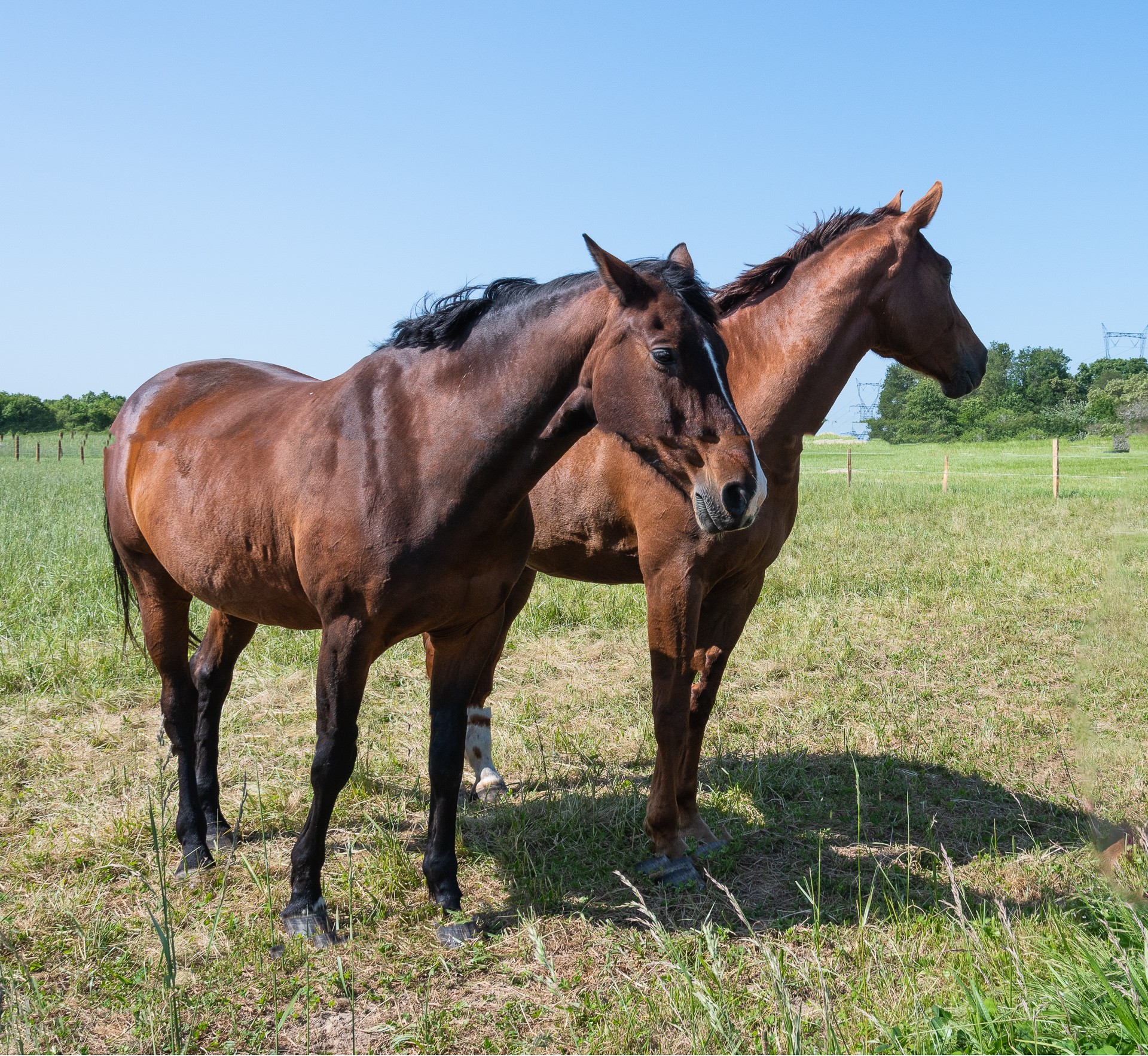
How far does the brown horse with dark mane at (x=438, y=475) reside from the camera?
2781 millimetres

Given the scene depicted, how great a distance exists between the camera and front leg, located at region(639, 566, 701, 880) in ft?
12.0

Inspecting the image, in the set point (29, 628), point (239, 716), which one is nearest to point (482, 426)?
point (239, 716)

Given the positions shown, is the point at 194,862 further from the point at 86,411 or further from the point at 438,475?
the point at 86,411

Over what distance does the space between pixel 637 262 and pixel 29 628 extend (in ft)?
19.9

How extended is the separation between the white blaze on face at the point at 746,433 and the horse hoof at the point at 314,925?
7.21 ft

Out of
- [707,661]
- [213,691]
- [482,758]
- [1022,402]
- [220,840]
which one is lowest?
A: [220,840]

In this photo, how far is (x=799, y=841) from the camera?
3984mm

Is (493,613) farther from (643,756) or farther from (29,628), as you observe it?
(29,628)

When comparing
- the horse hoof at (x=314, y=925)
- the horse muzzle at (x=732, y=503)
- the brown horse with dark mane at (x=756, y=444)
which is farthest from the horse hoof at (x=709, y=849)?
the horse muzzle at (x=732, y=503)

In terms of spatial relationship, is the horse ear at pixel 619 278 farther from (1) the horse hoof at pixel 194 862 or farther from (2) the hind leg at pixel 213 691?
(1) the horse hoof at pixel 194 862

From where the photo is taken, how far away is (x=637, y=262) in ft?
9.87

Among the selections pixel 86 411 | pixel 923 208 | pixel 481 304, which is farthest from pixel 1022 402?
pixel 86 411

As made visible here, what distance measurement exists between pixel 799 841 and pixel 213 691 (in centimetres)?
303

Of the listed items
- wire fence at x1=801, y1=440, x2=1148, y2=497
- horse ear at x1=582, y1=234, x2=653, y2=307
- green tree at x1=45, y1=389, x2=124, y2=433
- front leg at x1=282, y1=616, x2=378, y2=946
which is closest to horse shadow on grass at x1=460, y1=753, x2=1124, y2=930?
front leg at x1=282, y1=616, x2=378, y2=946
